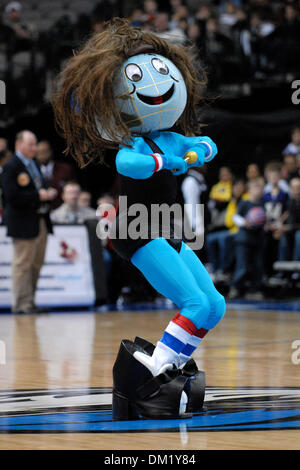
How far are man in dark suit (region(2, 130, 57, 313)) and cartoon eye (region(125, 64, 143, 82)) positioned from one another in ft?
18.5

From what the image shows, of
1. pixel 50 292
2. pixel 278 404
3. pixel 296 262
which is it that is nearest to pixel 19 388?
pixel 278 404

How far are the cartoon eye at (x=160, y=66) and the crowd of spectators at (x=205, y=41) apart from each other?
32.6 ft

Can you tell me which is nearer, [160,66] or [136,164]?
[136,164]

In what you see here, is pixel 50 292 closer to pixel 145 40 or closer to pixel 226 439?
pixel 145 40

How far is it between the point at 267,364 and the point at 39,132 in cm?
1116

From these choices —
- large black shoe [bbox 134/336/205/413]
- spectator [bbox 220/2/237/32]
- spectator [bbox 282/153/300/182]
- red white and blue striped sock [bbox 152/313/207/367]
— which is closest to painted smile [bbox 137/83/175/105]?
red white and blue striped sock [bbox 152/313/207/367]

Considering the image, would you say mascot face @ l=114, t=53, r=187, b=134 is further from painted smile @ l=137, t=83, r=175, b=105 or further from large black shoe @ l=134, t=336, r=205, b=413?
large black shoe @ l=134, t=336, r=205, b=413

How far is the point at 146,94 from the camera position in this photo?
4.36 m

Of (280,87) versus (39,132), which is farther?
(39,132)

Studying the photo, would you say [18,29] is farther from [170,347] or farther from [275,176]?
[170,347]

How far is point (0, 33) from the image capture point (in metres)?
15.7

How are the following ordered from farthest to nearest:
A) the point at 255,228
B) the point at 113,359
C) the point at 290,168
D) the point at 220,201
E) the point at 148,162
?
the point at 220,201 < the point at 290,168 < the point at 255,228 < the point at 113,359 < the point at 148,162

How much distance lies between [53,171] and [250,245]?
309 centimetres
